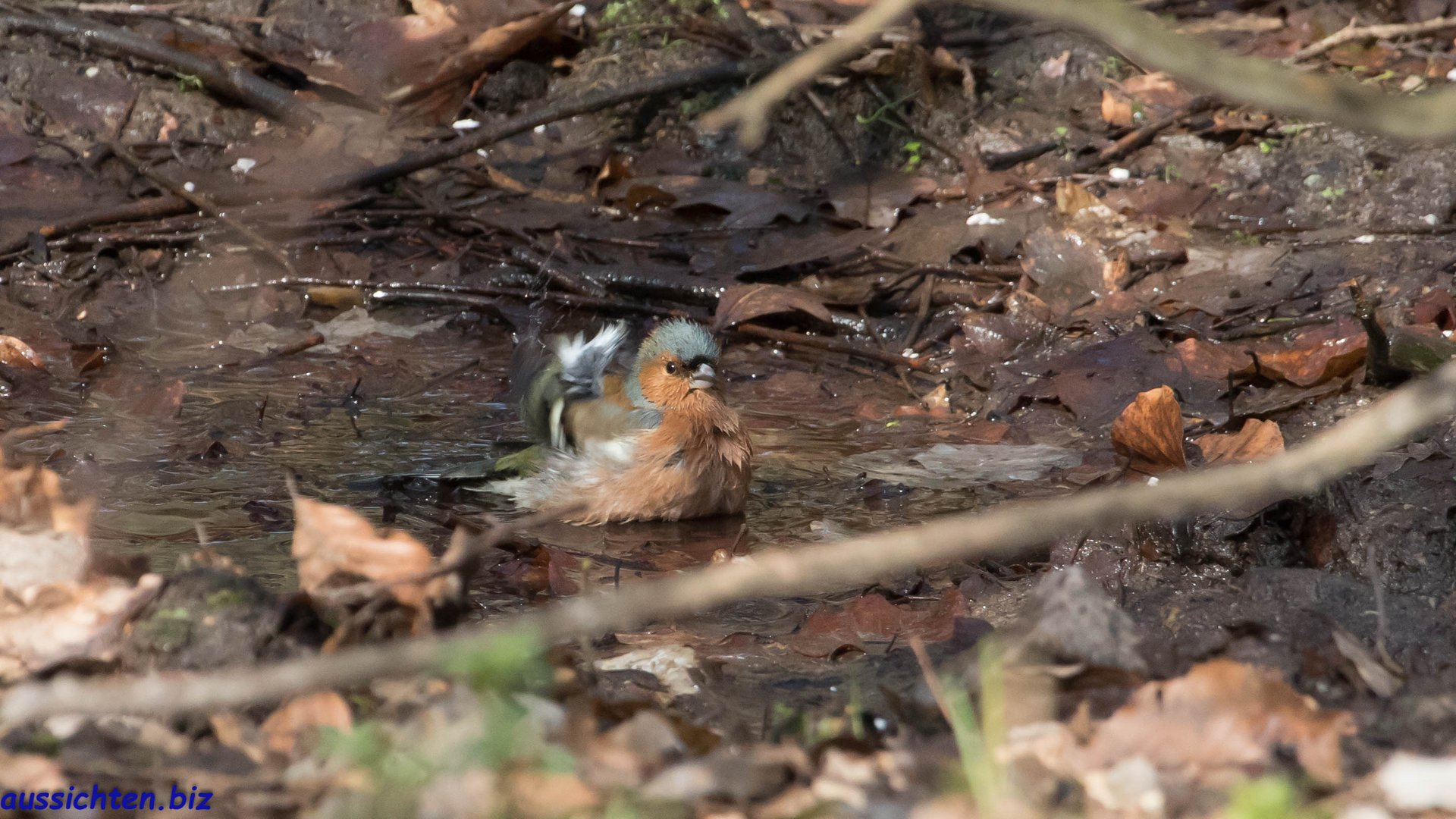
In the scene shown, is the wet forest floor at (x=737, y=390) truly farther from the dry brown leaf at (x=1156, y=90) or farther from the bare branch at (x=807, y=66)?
the bare branch at (x=807, y=66)

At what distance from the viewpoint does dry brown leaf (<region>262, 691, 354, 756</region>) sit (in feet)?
7.05

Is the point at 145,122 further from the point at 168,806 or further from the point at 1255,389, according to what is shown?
the point at 168,806

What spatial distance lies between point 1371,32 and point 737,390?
13.9ft

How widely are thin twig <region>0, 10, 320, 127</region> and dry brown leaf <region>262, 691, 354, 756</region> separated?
6723 mm

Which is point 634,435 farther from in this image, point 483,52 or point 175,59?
point 175,59

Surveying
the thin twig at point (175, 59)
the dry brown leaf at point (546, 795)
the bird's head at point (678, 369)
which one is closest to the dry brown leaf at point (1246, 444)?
the bird's head at point (678, 369)

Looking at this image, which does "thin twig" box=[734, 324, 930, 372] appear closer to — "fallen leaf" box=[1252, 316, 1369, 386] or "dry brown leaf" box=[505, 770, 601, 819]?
"fallen leaf" box=[1252, 316, 1369, 386]

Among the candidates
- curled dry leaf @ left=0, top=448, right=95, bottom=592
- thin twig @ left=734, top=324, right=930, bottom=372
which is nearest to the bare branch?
curled dry leaf @ left=0, top=448, right=95, bottom=592

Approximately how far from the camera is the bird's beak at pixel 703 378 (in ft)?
19.4

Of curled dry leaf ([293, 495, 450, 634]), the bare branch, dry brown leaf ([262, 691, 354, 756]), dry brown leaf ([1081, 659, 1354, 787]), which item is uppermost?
the bare branch

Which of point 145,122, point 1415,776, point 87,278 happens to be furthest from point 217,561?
point 145,122

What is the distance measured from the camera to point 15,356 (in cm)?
626

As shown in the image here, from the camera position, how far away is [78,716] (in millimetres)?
2219

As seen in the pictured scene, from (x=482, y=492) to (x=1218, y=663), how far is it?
4.01 meters
